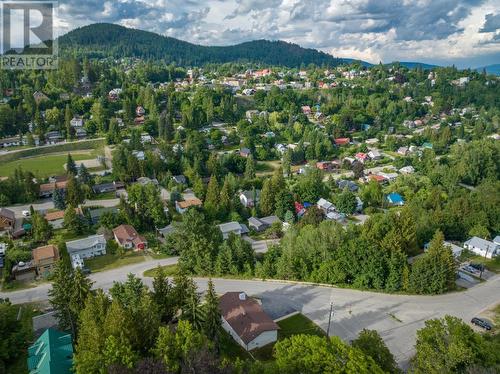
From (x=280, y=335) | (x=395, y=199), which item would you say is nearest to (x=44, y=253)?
(x=280, y=335)

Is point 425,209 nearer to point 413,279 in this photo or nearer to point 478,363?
point 413,279

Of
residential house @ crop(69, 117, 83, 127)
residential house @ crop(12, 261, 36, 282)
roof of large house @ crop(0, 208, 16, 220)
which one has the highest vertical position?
residential house @ crop(69, 117, 83, 127)

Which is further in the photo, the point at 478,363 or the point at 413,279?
the point at 413,279

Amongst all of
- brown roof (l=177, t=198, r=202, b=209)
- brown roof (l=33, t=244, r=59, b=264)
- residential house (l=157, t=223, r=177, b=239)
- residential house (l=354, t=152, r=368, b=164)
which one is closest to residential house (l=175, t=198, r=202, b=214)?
brown roof (l=177, t=198, r=202, b=209)

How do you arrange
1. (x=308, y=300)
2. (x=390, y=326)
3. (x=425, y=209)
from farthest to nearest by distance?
(x=425, y=209) → (x=308, y=300) → (x=390, y=326)

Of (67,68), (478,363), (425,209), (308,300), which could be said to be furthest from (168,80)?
(478,363)

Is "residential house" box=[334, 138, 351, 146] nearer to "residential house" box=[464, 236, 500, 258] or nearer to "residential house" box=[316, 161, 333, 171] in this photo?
"residential house" box=[316, 161, 333, 171]
